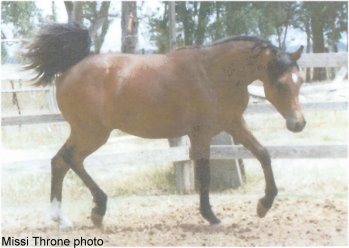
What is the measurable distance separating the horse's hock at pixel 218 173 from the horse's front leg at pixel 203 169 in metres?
1.32

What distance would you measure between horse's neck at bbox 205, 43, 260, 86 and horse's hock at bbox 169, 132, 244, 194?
5.34 feet

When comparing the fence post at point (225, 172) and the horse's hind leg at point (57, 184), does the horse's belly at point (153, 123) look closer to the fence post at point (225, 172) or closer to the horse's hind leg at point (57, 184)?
the horse's hind leg at point (57, 184)

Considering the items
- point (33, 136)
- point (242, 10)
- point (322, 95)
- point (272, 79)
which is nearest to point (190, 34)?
point (242, 10)

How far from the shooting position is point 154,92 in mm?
3994

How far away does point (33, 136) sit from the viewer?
6066mm

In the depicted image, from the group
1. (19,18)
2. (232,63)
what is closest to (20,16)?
(19,18)

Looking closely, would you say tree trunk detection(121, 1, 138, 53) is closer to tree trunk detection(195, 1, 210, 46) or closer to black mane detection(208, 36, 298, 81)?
tree trunk detection(195, 1, 210, 46)

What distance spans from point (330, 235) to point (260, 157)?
2.65 ft

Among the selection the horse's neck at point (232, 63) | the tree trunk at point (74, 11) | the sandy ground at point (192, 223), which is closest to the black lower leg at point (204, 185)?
the sandy ground at point (192, 223)

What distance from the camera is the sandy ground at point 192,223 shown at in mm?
3830

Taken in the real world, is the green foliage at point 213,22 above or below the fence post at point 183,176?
above

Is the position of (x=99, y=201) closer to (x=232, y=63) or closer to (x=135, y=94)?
(x=135, y=94)

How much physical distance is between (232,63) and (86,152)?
4.61 feet

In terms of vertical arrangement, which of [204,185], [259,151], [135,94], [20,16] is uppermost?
[20,16]
